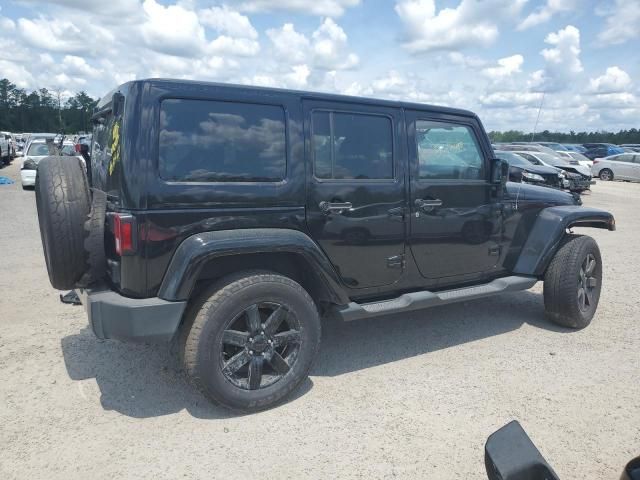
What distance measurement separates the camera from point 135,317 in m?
2.91

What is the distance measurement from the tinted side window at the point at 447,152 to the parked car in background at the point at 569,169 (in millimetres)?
13441

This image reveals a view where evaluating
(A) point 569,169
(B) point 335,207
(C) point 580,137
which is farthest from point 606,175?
(C) point 580,137

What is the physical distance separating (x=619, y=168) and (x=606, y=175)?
0.90 metres

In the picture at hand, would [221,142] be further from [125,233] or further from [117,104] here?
[125,233]

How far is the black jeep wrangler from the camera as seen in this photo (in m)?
2.96

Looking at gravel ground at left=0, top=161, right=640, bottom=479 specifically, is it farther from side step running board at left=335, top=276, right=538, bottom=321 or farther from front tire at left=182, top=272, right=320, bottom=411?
side step running board at left=335, top=276, right=538, bottom=321

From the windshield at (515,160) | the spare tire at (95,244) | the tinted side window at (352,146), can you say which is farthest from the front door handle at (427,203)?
the windshield at (515,160)

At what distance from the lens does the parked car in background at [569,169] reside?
16.4 meters

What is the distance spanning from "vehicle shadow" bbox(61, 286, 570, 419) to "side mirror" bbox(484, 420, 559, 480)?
6.83 feet

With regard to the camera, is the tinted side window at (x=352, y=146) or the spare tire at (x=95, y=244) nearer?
the spare tire at (x=95, y=244)

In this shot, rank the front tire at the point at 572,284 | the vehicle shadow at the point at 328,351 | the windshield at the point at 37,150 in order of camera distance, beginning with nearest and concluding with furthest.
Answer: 1. the vehicle shadow at the point at 328,351
2. the front tire at the point at 572,284
3. the windshield at the point at 37,150

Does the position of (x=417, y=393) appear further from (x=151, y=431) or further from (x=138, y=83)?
(x=138, y=83)

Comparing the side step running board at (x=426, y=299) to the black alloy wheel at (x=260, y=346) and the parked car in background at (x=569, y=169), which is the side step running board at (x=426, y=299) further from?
the parked car in background at (x=569, y=169)

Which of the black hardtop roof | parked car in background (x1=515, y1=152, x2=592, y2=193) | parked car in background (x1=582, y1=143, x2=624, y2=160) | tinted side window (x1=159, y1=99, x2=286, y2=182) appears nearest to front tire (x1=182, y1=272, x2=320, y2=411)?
tinted side window (x1=159, y1=99, x2=286, y2=182)
